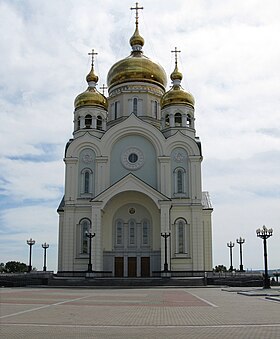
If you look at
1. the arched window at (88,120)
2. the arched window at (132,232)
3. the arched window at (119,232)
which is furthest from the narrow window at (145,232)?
the arched window at (88,120)

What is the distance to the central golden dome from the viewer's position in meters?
47.6

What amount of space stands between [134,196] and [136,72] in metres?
12.9

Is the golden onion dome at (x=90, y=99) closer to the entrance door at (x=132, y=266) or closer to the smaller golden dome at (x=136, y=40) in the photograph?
the smaller golden dome at (x=136, y=40)

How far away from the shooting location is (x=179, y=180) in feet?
137

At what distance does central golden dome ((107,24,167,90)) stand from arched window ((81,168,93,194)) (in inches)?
410

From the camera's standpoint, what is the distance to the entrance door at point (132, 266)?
4100 centimetres

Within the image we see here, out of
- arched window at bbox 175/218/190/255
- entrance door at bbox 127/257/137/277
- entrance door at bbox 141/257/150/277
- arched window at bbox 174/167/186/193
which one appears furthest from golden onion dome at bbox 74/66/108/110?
entrance door at bbox 141/257/150/277

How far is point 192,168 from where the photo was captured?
4200cm

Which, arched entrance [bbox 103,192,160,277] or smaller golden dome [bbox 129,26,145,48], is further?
smaller golden dome [bbox 129,26,145,48]

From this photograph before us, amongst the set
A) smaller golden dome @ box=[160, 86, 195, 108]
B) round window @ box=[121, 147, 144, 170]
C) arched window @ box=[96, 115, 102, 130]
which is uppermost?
smaller golden dome @ box=[160, 86, 195, 108]

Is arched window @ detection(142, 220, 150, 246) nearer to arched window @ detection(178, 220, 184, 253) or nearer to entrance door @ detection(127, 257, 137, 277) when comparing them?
entrance door @ detection(127, 257, 137, 277)

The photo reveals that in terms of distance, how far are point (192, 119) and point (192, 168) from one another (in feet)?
17.6

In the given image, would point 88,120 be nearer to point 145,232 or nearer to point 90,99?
point 90,99

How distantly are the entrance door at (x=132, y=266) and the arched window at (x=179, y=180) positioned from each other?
21.9 feet
